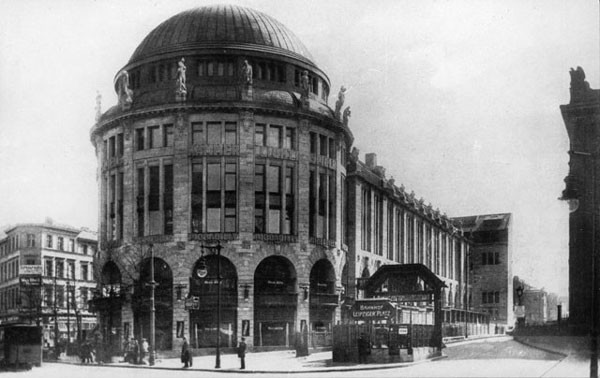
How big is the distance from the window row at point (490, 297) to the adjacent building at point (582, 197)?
222ft

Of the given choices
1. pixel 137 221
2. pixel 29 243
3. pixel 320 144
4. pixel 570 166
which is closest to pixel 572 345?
pixel 570 166

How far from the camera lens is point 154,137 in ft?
182

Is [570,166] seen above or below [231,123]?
below

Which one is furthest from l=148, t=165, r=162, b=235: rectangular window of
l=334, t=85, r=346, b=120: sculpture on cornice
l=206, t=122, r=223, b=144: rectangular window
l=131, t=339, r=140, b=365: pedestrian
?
l=334, t=85, r=346, b=120: sculpture on cornice

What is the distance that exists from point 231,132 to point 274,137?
3223 mm

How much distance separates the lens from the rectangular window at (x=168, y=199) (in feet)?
180

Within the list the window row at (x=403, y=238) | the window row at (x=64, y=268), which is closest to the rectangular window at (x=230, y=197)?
the window row at (x=403, y=238)

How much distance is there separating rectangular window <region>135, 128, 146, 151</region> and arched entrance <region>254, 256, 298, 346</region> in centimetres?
1222

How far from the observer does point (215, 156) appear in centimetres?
5412

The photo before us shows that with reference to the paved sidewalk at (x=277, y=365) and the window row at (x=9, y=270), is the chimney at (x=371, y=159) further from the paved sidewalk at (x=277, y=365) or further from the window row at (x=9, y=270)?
the paved sidewalk at (x=277, y=365)

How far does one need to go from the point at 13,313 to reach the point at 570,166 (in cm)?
6267

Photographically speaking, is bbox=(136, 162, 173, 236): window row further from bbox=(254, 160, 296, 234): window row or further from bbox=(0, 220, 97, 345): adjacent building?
bbox=(0, 220, 97, 345): adjacent building

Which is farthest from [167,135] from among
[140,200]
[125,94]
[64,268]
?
[64,268]

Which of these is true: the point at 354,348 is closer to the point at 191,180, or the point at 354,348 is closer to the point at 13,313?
the point at 191,180
